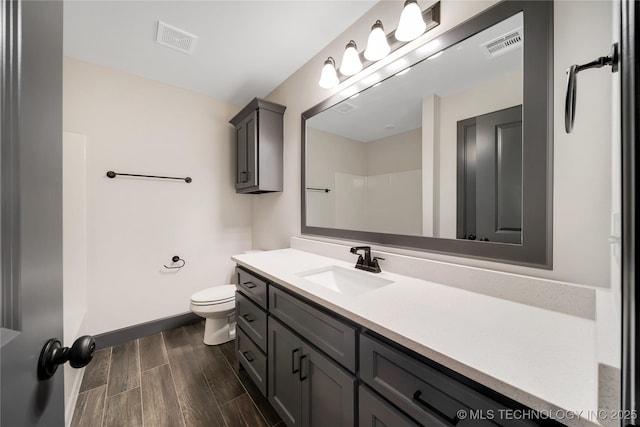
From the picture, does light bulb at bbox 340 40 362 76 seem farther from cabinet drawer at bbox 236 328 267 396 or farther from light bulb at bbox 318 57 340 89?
cabinet drawer at bbox 236 328 267 396

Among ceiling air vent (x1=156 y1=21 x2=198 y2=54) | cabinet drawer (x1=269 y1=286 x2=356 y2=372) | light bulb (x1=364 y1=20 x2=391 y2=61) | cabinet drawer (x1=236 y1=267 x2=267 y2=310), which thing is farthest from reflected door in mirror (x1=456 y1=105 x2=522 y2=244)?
ceiling air vent (x1=156 y1=21 x2=198 y2=54)

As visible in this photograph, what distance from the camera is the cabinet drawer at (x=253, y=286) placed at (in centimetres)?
135

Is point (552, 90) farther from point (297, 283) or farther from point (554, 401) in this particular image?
point (297, 283)

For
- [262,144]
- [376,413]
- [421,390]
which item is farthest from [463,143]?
[262,144]

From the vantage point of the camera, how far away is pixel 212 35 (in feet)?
5.64

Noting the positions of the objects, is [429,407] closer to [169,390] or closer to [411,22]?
[411,22]

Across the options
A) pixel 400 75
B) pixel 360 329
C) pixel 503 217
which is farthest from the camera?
pixel 400 75

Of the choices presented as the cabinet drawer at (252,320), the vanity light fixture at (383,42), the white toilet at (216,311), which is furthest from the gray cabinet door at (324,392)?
the vanity light fixture at (383,42)

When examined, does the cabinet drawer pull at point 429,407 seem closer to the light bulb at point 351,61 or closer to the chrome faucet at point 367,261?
the chrome faucet at point 367,261

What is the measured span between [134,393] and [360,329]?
1685 millimetres

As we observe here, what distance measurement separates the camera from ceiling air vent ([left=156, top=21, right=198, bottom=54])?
1.66 metres

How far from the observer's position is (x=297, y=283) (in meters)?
1.12

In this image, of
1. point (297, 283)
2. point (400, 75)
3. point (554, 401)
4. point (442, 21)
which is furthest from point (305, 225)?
point (554, 401)

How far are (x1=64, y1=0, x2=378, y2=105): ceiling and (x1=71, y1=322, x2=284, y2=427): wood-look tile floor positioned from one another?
241cm
